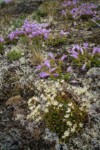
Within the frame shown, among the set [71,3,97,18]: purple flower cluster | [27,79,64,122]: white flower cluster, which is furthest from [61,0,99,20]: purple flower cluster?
[27,79,64,122]: white flower cluster

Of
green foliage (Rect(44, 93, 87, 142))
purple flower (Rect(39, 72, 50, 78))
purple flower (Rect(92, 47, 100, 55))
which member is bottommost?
green foliage (Rect(44, 93, 87, 142))

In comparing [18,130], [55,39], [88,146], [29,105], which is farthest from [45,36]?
[88,146]

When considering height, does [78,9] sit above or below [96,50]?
below

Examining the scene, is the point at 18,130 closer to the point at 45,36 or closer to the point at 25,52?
the point at 25,52

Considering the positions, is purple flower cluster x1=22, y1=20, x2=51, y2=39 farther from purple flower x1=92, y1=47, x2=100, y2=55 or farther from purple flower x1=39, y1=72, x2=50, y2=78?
purple flower x1=39, y1=72, x2=50, y2=78

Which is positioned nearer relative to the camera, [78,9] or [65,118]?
[65,118]

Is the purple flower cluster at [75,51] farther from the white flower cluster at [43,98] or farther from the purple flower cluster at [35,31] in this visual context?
the purple flower cluster at [35,31]

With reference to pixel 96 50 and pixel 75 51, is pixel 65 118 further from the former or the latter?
pixel 75 51

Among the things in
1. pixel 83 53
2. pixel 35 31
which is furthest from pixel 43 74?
pixel 35 31
